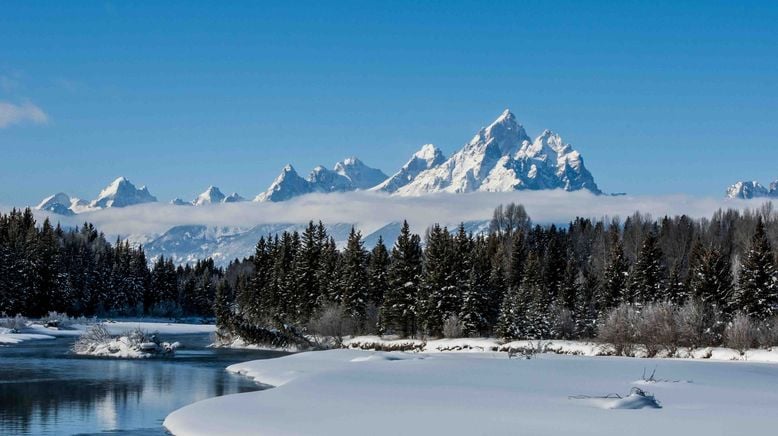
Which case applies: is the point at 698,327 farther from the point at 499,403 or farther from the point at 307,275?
the point at 307,275

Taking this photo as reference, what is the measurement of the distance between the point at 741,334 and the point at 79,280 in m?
121

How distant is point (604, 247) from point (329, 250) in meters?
70.5

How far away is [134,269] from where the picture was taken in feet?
566

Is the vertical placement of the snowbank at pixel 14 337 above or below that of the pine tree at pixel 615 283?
below

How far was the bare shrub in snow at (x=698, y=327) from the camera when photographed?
7331 cm

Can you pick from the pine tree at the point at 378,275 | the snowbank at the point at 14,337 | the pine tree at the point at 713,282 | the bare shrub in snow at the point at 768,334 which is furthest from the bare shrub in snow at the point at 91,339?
the bare shrub in snow at the point at 768,334

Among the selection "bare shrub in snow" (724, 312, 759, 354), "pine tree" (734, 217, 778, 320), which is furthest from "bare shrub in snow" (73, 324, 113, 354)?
"pine tree" (734, 217, 778, 320)

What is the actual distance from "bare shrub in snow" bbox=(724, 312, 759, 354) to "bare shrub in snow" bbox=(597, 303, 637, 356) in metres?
7.86

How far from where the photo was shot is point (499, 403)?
3312cm

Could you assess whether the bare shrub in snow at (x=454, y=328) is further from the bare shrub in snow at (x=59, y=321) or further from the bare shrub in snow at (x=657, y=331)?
the bare shrub in snow at (x=59, y=321)

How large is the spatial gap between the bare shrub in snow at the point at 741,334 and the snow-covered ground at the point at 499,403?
21.0 m

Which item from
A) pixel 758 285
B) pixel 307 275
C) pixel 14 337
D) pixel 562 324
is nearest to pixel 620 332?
pixel 562 324

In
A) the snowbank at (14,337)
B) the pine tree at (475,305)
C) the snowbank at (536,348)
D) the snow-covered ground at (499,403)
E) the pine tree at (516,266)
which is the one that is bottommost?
the snowbank at (536,348)

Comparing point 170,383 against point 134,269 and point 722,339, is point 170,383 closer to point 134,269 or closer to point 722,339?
point 722,339
